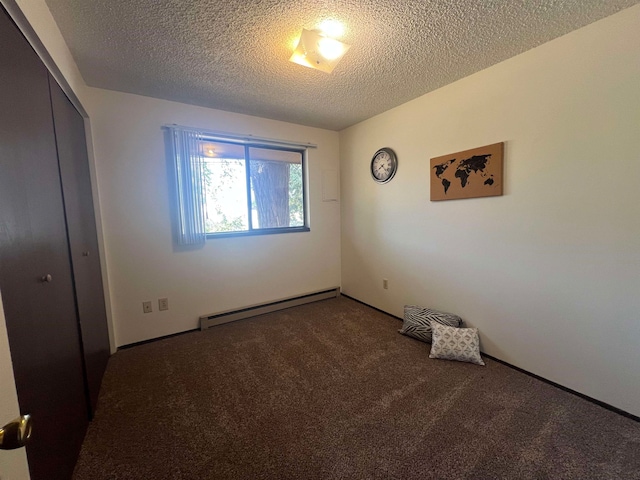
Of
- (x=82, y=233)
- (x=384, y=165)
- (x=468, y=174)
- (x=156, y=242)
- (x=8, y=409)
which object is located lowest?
(x=8, y=409)

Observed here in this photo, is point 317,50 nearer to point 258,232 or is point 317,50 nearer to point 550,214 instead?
point 550,214

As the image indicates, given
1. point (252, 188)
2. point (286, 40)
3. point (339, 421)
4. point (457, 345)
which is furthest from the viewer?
point (252, 188)

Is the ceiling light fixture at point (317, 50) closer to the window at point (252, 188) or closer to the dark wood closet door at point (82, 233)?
the dark wood closet door at point (82, 233)

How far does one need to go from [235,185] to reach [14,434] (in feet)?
9.02

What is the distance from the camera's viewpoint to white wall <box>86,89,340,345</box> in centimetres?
235

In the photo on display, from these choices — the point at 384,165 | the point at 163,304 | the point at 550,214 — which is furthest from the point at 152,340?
the point at 550,214

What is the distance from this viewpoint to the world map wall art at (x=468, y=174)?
205 centimetres

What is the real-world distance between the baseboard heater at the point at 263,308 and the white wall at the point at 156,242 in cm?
8

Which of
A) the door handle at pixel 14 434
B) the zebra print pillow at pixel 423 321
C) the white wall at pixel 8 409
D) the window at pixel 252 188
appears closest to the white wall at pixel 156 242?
the window at pixel 252 188

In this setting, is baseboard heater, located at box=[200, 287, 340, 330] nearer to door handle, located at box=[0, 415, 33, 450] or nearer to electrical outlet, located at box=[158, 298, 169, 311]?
electrical outlet, located at box=[158, 298, 169, 311]

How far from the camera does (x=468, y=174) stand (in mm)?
2227

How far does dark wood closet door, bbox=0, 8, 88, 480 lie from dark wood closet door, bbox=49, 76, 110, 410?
148 millimetres

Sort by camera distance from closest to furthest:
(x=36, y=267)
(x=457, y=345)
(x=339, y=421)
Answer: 1. (x=36, y=267)
2. (x=339, y=421)
3. (x=457, y=345)

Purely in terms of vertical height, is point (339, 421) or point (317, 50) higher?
point (317, 50)
